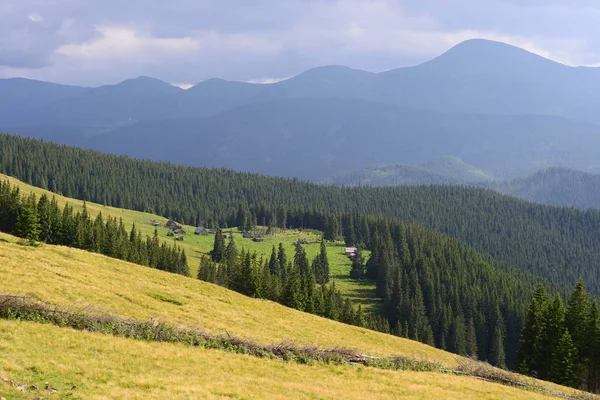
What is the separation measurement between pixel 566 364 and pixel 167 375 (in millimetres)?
55827

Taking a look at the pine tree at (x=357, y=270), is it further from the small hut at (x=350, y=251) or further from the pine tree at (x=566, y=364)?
the pine tree at (x=566, y=364)

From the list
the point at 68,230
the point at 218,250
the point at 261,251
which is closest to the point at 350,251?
the point at 261,251

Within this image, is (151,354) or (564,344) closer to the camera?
(151,354)

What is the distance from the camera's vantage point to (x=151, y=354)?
27.9m

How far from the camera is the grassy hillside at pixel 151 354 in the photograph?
22.0 meters

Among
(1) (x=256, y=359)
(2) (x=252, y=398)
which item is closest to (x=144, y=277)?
(1) (x=256, y=359)

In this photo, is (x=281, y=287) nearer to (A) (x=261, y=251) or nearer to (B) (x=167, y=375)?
(B) (x=167, y=375)

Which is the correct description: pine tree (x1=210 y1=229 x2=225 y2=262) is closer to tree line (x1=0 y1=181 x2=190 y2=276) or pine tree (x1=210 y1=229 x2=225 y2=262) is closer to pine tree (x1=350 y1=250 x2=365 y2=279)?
tree line (x1=0 y1=181 x2=190 y2=276)

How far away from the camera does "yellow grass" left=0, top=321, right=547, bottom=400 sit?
21016mm

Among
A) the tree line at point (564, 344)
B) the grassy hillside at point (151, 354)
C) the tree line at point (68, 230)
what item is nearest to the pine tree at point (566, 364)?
the tree line at point (564, 344)

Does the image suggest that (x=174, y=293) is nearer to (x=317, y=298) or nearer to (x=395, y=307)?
(x=317, y=298)

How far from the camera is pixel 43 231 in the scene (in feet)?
314

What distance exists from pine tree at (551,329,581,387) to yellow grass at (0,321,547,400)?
2981 cm

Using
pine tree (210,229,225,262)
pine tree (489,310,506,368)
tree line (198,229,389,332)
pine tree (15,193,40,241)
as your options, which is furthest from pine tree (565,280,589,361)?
pine tree (210,229,225,262)
